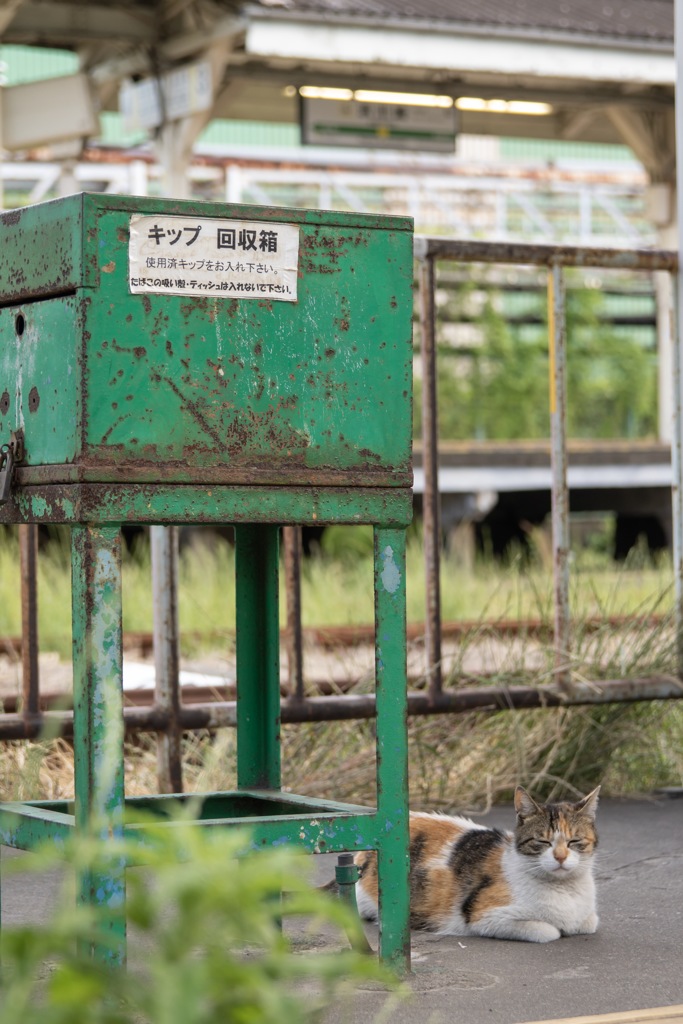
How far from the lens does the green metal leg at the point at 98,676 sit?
2.66 metres

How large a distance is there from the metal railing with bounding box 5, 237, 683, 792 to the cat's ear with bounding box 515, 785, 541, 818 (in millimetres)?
1030

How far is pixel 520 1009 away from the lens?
281cm

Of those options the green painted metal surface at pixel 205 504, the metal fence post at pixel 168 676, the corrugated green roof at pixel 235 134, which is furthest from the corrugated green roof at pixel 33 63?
the green painted metal surface at pixel 205 504

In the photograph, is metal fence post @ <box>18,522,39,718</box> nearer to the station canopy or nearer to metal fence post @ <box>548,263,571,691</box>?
metal fence post @ <box>548,263,571,691</box>

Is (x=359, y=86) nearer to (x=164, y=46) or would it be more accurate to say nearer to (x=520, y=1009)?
(x=164, y=46)

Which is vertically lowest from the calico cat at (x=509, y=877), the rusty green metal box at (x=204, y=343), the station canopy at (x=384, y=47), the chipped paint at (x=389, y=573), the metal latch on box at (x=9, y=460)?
the calico cat at (x=509, y=877)

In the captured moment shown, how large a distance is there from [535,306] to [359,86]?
599 centimetres

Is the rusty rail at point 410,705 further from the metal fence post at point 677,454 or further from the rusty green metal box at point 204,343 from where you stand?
the rusty green metal box at point 204,343

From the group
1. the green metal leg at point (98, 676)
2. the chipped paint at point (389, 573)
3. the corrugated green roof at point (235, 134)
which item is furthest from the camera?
the corrugated green roof at point (235, 134)

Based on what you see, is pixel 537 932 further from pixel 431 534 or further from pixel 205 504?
pixel 431 534

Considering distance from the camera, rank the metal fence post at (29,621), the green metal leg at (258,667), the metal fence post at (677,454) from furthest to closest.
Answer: the metal fence post at (677,454) → the metal fence post at (29,621) → the green metal leg at (258,667)

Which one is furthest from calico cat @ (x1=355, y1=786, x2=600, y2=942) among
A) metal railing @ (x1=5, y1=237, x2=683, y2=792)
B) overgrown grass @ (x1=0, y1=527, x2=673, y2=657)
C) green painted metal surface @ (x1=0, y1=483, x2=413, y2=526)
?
overgrown grass @ (x1=0, y1=527, x2=673, y2=657)

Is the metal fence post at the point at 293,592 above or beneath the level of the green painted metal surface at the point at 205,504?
beneath

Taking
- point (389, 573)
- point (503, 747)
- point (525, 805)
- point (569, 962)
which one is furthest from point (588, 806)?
point (503, 747)
